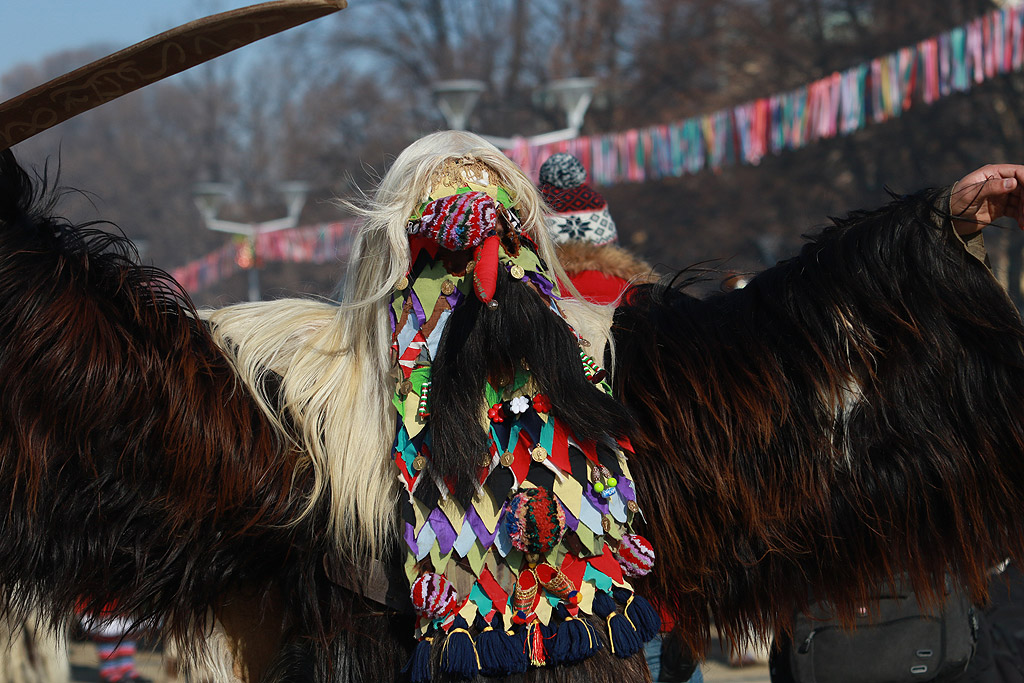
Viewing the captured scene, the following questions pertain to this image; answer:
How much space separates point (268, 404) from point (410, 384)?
0.29 metres

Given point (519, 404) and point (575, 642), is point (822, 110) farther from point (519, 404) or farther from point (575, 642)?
point (575, 642)

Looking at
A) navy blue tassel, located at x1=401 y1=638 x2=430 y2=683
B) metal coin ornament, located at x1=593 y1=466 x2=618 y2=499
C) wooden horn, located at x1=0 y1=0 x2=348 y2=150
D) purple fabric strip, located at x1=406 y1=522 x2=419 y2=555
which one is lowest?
navy blue tassel, located at x1=401 y1=638 x2=430 y2=683

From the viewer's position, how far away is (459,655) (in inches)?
58.6

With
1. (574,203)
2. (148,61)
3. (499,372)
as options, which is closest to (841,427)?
(499,372)

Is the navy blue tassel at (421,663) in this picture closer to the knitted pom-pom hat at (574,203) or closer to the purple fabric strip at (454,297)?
the purple fabric strip at (454,297)

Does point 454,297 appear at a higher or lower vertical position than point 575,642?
higher

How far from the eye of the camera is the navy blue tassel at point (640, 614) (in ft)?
5.12

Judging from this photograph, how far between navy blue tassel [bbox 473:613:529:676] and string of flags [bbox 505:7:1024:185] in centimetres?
493

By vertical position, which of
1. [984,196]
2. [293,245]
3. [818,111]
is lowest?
[293,245]

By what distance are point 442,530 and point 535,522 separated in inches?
6.4

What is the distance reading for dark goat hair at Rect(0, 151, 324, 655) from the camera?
150 centimetres

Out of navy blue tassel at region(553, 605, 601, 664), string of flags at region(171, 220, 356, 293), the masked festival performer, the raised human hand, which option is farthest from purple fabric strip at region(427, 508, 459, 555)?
string of flags at region(171, 220, 356, 293)

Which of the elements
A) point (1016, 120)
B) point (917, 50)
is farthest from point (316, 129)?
point (917, 50)

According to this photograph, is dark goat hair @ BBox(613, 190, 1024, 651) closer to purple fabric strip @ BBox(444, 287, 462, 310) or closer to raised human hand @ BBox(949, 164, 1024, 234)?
raised human hand @ BBox(949, 164, 1024, 234)
